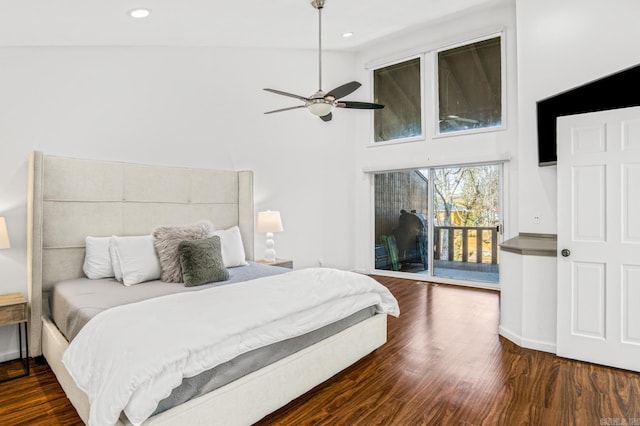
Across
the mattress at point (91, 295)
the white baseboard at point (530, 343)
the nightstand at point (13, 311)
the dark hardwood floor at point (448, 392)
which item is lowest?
the dark hardwood floor at point (448, 392)

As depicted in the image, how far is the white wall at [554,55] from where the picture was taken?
3227 millimetres

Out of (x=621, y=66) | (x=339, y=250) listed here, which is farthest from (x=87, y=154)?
(x=621, y=66)

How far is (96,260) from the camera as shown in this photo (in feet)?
9.93

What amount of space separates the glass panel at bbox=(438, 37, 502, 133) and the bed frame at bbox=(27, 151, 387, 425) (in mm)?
3444

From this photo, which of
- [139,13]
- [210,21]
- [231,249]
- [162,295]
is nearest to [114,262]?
[162,295]

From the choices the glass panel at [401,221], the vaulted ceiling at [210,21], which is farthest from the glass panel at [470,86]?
the glass panel at [401,221]

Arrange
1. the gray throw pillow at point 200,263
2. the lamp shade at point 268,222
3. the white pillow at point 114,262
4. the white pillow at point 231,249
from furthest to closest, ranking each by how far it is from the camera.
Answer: the lamp shade at point 268,222 < the white pillow at point 231,249 < the white pillow at point 114,262 < the gray throw pillow at point 200,263

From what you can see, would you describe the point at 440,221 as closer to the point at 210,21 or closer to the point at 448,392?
the point at 448,392

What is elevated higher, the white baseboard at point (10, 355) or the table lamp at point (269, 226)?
the table lamp at point (269, 226)

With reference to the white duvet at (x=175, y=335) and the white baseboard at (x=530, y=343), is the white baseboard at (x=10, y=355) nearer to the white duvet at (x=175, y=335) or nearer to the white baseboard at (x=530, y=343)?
the white duvet at (x=175, y=335)

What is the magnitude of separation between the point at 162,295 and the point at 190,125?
7.50ft

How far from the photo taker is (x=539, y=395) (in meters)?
2.37

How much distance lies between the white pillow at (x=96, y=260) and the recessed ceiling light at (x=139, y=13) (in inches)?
74.6

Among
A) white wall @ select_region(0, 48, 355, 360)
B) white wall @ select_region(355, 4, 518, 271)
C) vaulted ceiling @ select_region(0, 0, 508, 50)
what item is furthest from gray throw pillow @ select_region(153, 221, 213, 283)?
white wall @ select_region(355, 4, 518, 271)
